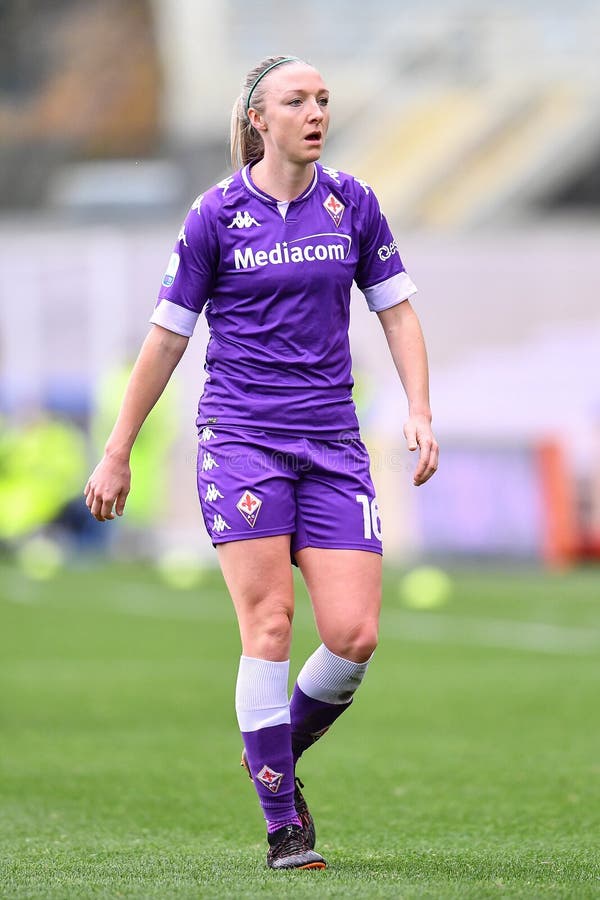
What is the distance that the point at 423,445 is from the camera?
15.0ft

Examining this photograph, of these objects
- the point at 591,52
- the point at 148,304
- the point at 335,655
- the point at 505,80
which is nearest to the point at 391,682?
the point at 335,655

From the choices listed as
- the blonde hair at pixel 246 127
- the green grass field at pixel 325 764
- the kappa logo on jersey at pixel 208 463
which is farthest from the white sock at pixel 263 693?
the blonde hair at pixel 246 127

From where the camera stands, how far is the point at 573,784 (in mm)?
6223

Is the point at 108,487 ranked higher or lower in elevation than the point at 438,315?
lower

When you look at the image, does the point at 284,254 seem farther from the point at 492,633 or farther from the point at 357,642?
A: the point at 492,633

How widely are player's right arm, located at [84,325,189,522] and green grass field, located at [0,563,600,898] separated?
3.23 ft

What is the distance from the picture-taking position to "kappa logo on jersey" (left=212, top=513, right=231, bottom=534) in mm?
4539

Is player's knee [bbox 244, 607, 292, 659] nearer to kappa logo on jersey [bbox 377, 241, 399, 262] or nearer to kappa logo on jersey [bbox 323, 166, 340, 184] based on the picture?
kappa logo on jersey [bbox 377, 241, 399, 262]

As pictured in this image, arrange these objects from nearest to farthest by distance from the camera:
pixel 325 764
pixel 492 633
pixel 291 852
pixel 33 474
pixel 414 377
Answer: pixel 291 852, pixel 414 377, pixel 325 764, pixel 492 633, pixel 33 474

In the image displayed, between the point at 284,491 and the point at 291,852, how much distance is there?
96 cm

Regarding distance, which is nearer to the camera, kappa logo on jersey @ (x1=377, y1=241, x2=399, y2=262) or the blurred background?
kappa logo on jersey @ (x1=377, y1=241, x2=399, y2=262)

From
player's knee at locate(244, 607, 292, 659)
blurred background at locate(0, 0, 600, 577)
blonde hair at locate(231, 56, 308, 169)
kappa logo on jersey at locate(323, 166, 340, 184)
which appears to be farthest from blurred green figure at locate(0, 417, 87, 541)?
player's knee at locate(244, 607, 292, 659)

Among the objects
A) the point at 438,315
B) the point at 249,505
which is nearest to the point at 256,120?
the point at 249,505

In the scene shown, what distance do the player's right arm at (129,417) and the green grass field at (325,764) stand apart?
0.98 m
